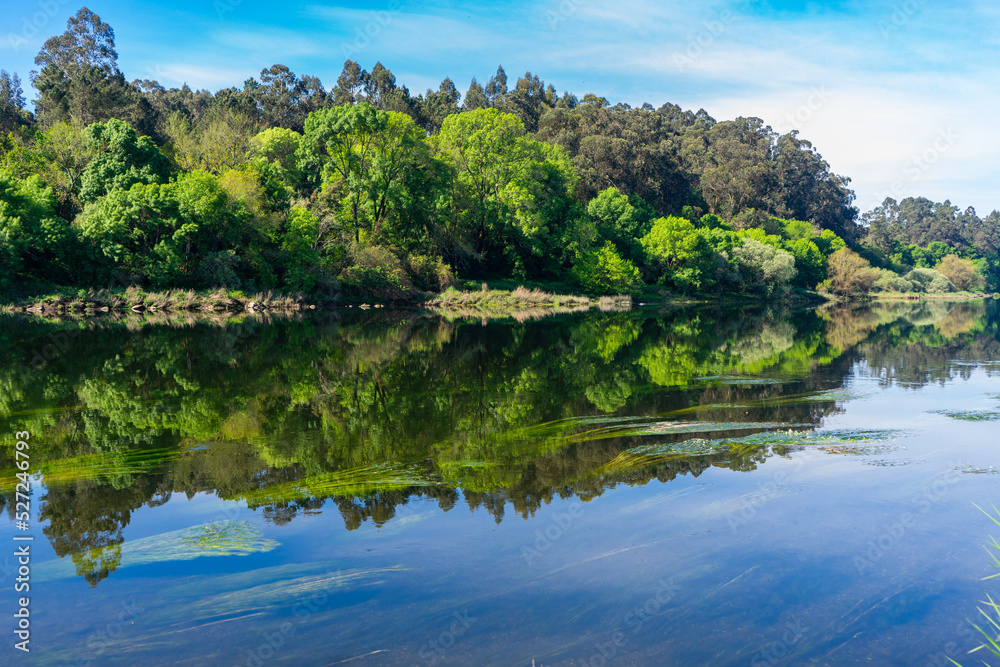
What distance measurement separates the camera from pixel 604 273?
192ft

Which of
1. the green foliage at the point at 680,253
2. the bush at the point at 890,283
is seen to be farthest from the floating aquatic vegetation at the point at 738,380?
the bush at the point at 890,283

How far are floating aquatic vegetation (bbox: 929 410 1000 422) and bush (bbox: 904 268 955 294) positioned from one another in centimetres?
11073

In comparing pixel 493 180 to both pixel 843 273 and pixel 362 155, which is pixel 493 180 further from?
pixel 843 273

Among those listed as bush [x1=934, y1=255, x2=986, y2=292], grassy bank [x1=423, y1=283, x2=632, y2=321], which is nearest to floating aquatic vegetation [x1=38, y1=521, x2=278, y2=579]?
grassy bank [x1=423, y1=283, x2=632, y2=321]

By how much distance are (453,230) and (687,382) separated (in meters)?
44.1

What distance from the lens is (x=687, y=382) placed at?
16.1 metres

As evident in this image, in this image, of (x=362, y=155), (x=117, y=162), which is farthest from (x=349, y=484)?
(x=362, y=155)

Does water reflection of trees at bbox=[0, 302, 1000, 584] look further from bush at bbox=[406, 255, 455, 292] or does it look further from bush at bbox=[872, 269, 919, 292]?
A: bush at bbox=[872, 269, 919, 292]

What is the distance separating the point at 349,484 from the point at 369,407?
4482 millimetres

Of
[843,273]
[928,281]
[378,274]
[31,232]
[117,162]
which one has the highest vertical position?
[117,162]

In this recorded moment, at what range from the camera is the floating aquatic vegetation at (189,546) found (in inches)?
231

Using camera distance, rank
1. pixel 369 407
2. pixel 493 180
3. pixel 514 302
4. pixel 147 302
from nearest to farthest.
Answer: pixel 369 407, pixel 147 302, pixel 514 302, pixel 493 180

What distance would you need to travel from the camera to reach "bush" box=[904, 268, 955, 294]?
108231 mm

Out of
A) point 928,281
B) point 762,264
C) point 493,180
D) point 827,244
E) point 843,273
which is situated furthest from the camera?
point 928,281
